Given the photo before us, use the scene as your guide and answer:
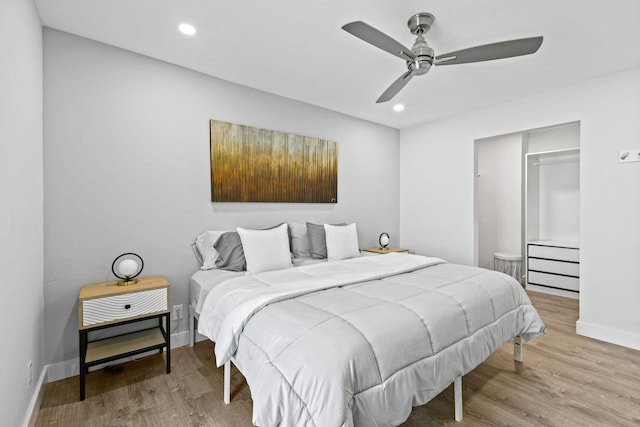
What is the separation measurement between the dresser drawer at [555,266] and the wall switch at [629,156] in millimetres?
1820

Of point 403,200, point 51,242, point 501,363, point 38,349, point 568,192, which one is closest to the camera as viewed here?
point 38,349

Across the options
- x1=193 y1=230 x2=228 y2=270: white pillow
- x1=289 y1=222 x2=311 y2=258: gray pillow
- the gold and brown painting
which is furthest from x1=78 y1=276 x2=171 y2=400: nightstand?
x1=289 y1=222 x2=311 y2=258: gray pillow

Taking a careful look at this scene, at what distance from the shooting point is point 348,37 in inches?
91.7

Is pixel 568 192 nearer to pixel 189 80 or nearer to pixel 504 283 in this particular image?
pixel 504 283

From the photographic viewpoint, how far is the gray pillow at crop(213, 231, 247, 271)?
9.02 feet

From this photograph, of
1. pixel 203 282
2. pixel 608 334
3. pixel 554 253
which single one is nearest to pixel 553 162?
pixel 554 253

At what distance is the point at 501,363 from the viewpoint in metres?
2.46

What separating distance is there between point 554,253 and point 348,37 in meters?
4.22

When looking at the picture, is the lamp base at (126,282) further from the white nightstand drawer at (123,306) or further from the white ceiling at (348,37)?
the white ceiling at (348,37)

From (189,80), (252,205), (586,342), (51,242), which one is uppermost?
(189,80)

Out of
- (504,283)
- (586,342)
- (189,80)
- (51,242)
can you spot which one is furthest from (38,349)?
(586,342)

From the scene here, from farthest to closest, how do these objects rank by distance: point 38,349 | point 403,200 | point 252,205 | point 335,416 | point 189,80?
point 403,200
point 252,205
point 189,80
point 38,349
point 335,416

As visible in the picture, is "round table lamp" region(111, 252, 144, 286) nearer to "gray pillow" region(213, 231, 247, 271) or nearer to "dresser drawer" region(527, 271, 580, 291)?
"gray pillow" region(213, 231, 247, 271)

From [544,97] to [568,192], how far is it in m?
2.02
